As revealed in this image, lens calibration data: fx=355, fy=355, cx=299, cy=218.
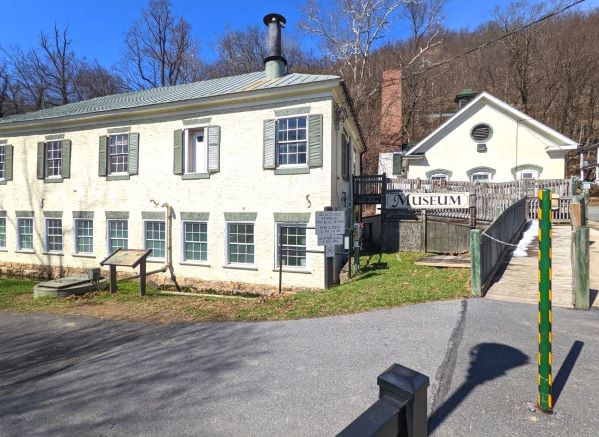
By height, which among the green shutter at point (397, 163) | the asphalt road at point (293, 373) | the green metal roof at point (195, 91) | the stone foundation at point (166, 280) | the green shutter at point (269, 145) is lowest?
the stone foundation at point (166, 280)

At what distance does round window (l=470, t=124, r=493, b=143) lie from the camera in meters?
21.4

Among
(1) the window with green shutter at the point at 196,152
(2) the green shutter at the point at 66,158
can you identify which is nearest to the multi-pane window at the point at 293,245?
(1) the window with green shutter at the point at 196,152

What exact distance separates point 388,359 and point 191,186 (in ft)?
33.9

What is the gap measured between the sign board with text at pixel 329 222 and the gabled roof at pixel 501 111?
14.0 metres

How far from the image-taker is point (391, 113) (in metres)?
27.2

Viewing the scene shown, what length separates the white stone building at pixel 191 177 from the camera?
11688 mm

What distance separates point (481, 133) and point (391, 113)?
747 centimetres

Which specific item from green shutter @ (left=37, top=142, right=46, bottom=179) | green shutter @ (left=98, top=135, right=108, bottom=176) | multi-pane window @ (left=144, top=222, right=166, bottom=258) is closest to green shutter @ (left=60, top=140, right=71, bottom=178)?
green shutter @ (left=37, top=142, right=46, bottom=179)

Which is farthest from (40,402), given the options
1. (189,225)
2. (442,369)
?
(189,225)

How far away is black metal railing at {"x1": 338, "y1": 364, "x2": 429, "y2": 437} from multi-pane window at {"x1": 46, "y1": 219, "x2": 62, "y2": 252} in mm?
17548

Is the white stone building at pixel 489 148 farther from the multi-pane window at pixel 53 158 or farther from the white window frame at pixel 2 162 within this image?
the white window frame at pixel 2 162

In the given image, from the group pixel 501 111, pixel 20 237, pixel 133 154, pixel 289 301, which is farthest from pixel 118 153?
pixel 501 111

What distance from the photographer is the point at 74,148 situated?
15.1 m

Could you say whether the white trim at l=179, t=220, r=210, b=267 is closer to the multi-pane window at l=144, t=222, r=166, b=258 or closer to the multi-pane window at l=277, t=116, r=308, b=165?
the multi-pane window at l=144, t=222, r=166, b=258
